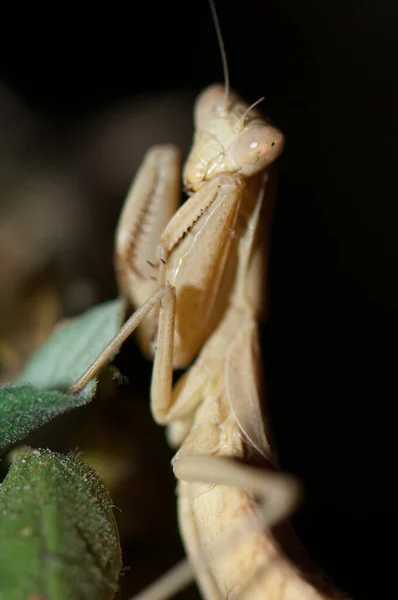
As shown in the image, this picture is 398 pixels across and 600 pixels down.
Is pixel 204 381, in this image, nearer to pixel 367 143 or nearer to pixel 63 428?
pixel 63 428

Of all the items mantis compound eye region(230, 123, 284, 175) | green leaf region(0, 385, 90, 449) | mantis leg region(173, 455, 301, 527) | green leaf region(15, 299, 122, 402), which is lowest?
mantis leg region(173, 455, 301, 527)

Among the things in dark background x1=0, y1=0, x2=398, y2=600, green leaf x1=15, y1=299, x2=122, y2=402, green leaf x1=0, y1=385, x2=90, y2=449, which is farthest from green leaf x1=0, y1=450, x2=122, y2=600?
dark background x1=0, y1=0, x2=398, y2=600

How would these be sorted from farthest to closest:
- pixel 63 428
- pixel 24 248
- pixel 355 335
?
pixel 355 335 < pixel 24 248 < pixel 63 428

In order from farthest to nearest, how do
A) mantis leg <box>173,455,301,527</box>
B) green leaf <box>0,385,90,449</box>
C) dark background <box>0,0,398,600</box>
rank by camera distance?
dark background <box>0,0,398,600</box>
mantis leg <box>173,455,301,527</box>
green leaf <box>0,385,90,449</box>

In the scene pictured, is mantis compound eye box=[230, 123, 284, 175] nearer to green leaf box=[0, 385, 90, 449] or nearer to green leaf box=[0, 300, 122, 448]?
green leaf box=[0, 300, 122, 448]

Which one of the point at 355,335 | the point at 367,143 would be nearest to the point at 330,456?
the point at 355,335

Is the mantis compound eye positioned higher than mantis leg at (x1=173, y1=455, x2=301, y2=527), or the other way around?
the mantis compound eye

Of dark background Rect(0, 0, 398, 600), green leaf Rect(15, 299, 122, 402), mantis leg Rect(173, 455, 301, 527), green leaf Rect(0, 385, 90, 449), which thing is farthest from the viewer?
dark background Rect(0, 0, 398, 600)
